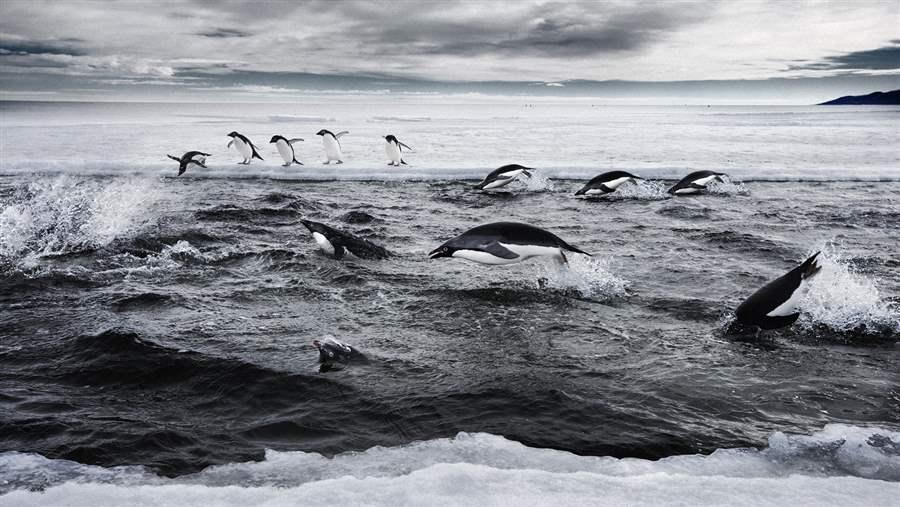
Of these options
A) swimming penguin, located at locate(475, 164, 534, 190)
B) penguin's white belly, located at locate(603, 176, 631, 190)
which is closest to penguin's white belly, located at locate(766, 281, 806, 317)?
penguin's white belly, located at locate(603, 176, 631, 190)

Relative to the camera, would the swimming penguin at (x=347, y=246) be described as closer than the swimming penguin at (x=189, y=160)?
Yes

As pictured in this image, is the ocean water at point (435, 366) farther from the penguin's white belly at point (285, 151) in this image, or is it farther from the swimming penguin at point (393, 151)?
the penguin's white belly at point (285, 151)

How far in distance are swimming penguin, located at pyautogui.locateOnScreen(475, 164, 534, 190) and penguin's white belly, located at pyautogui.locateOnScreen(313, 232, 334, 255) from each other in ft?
18.6

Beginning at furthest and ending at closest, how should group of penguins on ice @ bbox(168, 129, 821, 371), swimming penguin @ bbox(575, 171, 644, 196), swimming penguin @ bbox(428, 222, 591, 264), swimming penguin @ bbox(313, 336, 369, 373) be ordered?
swimming penguin @ bbox(575, 171, 644, 196) < swimming penguin @ bbox(428, 222, 591, 264) < group of penguins on ice @ bbox(168, 129, 821, 371) < swimming penguin @ bbox(313, 336, 369, 373)

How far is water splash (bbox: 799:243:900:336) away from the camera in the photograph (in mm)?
4996

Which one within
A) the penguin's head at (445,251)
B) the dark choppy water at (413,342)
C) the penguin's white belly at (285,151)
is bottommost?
the dark choppy water at (413,342)

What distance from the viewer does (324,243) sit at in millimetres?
7383

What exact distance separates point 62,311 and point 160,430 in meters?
2.58

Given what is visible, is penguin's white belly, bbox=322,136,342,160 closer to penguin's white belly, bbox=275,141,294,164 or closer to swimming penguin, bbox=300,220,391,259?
penguin's white belly, bbox=275,141,294,164

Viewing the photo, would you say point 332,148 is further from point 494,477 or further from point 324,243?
point 494,477

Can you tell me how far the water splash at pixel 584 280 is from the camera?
19.5 feet

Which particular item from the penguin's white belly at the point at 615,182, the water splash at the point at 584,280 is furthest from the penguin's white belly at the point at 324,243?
the penguin's white belly at the point at 615,182

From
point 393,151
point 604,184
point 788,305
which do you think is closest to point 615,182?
point 604,184

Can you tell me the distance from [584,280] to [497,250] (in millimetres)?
901
